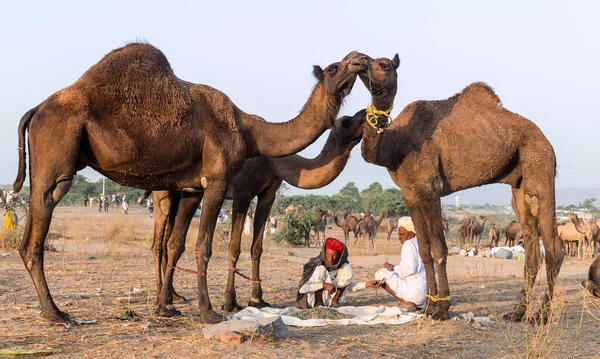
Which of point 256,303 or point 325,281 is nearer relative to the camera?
point 325,281

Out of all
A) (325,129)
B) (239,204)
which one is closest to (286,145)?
(325,129)

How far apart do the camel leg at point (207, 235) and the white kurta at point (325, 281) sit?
1.82 meters

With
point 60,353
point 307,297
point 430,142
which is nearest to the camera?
point 60,353

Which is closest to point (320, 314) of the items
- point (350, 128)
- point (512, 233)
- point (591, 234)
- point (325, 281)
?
point (325, 281)

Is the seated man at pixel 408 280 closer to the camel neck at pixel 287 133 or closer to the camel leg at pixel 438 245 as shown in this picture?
the camel leg at pixel 438 245

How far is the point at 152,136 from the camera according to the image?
24.1ft

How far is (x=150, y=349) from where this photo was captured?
6.04m

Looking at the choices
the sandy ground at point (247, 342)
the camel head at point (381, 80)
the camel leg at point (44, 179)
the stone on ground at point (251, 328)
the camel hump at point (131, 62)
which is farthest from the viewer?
the camel head at point (381, 80)

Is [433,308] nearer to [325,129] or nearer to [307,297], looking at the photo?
[307,297]

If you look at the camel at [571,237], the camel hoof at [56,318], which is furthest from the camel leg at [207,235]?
the camel at [571,237]

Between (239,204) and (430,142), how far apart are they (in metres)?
2.82

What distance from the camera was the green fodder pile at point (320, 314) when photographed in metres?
8.14

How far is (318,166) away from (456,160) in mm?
1772

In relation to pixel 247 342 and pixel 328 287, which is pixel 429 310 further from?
pixel 247 342
